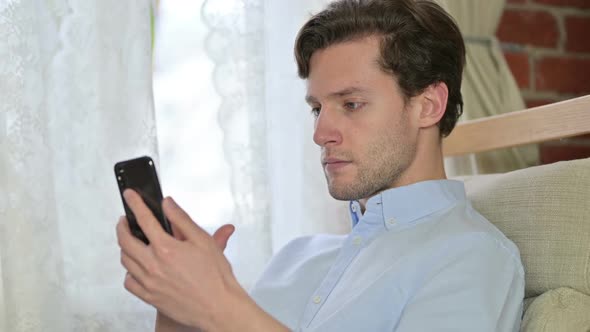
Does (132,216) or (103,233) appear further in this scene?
(103,233)

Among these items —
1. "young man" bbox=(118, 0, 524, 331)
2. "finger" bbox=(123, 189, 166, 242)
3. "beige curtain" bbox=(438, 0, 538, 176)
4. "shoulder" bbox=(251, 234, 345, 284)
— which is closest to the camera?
"finger" bbox=(123, 189, 166, 242)

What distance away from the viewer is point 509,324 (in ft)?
3.63

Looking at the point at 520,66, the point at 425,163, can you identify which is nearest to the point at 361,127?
the point at 425,163

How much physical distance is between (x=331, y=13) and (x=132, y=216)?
640mm

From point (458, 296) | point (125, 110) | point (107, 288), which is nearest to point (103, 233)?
point (107, 288)

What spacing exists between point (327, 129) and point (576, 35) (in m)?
1.20

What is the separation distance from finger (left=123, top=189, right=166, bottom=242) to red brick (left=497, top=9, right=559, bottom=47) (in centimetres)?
148

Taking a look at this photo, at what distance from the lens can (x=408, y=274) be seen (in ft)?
3.80

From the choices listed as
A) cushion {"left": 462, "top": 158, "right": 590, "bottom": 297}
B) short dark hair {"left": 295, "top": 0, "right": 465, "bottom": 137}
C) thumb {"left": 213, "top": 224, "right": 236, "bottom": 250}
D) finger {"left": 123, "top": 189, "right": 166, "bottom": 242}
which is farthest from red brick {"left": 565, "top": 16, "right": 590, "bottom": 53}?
finger {"left": 123, "top": 189, "right": 166, "bottom": 242}

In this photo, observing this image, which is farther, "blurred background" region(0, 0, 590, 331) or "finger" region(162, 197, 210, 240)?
"blurred background" region(0, 0, 590, 331)

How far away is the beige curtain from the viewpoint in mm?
1943

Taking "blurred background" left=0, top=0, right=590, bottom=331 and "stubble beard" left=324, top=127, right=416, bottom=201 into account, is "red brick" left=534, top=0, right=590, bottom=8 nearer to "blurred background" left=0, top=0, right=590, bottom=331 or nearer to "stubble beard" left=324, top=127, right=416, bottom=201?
"blurred background" left=0, top=0, right=590, bottom=331

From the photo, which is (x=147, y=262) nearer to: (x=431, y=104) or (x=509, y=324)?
(x=509, y=324)

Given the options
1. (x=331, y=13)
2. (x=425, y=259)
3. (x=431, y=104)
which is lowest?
(x=425, y=259)
